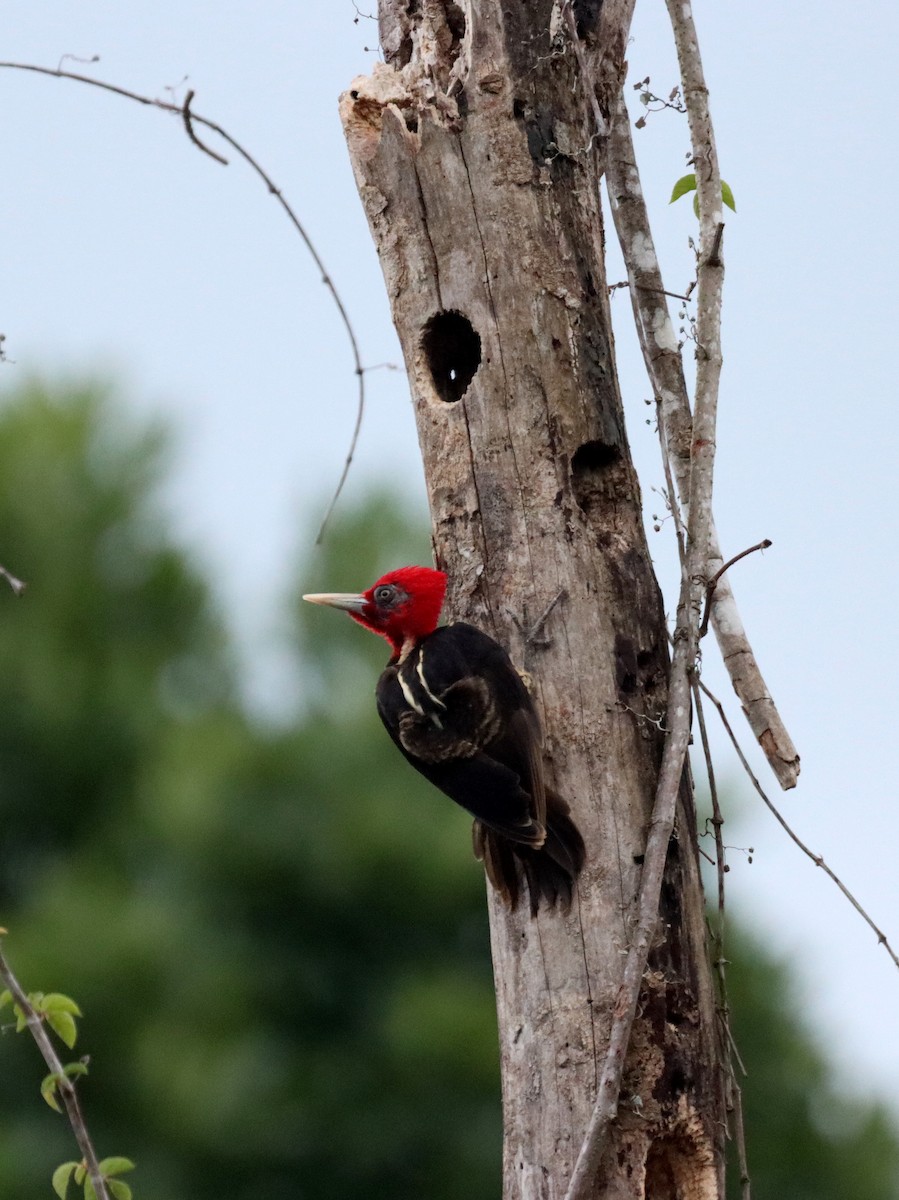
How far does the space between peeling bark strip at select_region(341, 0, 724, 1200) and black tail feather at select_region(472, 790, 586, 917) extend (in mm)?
32

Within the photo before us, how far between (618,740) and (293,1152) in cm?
642

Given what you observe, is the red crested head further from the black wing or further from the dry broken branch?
the dry broken branch

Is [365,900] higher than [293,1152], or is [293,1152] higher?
[365,900]

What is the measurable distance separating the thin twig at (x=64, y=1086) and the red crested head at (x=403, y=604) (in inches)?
56.6

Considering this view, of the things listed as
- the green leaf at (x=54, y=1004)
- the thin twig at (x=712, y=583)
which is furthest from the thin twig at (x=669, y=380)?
the green leaf at (x=54, y=1004)

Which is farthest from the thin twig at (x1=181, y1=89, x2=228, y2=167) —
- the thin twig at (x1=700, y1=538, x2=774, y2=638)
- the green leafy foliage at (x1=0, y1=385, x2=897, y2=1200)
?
the green leafy foliage at (x1=0, y1=385, x2=897, y2=1200)

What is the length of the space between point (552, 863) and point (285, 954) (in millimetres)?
6510

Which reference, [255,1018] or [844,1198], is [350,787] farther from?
[844,1198]

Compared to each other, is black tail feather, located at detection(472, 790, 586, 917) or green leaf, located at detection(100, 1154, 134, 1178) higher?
black tail feather, located at detection(472, 790, 586, 917)

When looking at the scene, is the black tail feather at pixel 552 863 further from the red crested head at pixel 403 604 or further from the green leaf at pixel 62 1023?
the green leaf at pixel 62 1023

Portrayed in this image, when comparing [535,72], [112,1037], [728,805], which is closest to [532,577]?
[535,72]

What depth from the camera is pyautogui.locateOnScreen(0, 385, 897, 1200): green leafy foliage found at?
28.9ft

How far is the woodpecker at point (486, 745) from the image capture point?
128 inches

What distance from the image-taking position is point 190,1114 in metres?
8.77
